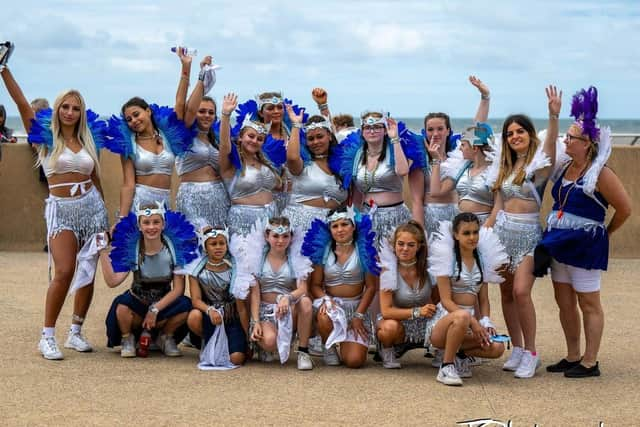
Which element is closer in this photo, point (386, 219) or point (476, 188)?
point (476, 188)

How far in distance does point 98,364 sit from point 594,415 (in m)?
3.03

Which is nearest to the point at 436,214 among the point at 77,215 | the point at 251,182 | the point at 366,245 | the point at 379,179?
the point at 379,179

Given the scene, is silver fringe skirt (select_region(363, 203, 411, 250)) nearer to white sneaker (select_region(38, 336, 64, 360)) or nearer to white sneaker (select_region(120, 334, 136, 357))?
A: white sneaker (select_region(120, 334, 136, 357))

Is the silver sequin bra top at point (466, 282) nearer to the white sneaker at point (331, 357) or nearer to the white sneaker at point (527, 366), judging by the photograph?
the white sneaker at point (527, 366)

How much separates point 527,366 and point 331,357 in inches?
48.9

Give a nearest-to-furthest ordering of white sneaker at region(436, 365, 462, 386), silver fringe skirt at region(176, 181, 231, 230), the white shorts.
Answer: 1. white sneaker at region(436, 365, 462, 386)
2. the white shorts
3. silver fringe skirt at region(176, 181, 231, 230)

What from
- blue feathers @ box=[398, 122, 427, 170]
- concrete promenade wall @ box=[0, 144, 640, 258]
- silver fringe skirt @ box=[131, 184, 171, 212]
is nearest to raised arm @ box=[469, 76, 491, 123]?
blue feathers @ box=[398, 122, 427, 170]

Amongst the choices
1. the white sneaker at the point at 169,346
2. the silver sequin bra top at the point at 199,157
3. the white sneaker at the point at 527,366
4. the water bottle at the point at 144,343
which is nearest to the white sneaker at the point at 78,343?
the water bottle at the point at 144,343

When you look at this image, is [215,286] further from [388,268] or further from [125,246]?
[388,268]

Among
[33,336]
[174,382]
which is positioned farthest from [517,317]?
[33,336]

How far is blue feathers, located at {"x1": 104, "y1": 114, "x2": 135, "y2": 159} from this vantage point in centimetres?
687

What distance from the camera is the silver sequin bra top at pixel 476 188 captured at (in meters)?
6.70

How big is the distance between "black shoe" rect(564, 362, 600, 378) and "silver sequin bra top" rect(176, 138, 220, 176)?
2.79 meters

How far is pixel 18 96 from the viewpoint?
6.75m
